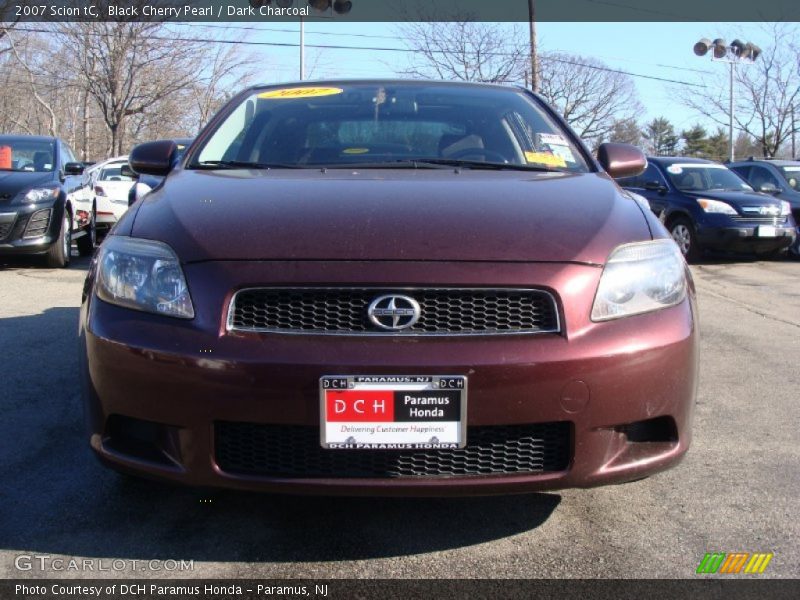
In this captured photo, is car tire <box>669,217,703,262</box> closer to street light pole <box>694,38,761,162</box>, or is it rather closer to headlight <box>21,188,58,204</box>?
headlight <box>21,188,58,204</box>

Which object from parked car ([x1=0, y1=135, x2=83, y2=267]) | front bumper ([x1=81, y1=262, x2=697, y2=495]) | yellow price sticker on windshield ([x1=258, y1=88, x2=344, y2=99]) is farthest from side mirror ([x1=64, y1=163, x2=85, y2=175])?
front bumper ([x1=81, y1=262, x2=697, y2=495])

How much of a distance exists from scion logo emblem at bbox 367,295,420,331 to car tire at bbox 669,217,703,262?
9894mm

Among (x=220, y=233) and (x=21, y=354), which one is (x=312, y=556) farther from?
(x=21, y=354)

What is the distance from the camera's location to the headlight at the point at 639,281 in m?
2.22

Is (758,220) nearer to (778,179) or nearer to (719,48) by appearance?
(778,179)

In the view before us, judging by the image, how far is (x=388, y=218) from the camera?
7.70 ft

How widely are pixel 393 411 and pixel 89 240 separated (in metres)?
9.93

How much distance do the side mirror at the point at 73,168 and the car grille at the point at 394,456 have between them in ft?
27.3

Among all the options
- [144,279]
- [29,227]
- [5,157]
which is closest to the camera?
[144,279]

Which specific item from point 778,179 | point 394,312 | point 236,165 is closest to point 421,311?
point 394,312

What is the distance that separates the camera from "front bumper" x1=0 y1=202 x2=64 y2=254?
27.3ft

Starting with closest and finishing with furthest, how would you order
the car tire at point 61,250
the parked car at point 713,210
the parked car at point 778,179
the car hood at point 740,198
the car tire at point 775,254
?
the car tire at point 61,250
the parked car at point 713,210
the car hood at point 740,198
the car tire at point 775,254
the parked car at point 778,179

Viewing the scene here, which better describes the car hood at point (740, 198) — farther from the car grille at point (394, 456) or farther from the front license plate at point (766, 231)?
the car grille at point (394, 456)

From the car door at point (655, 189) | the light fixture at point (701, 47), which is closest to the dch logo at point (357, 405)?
the car door at point (655, 189)
